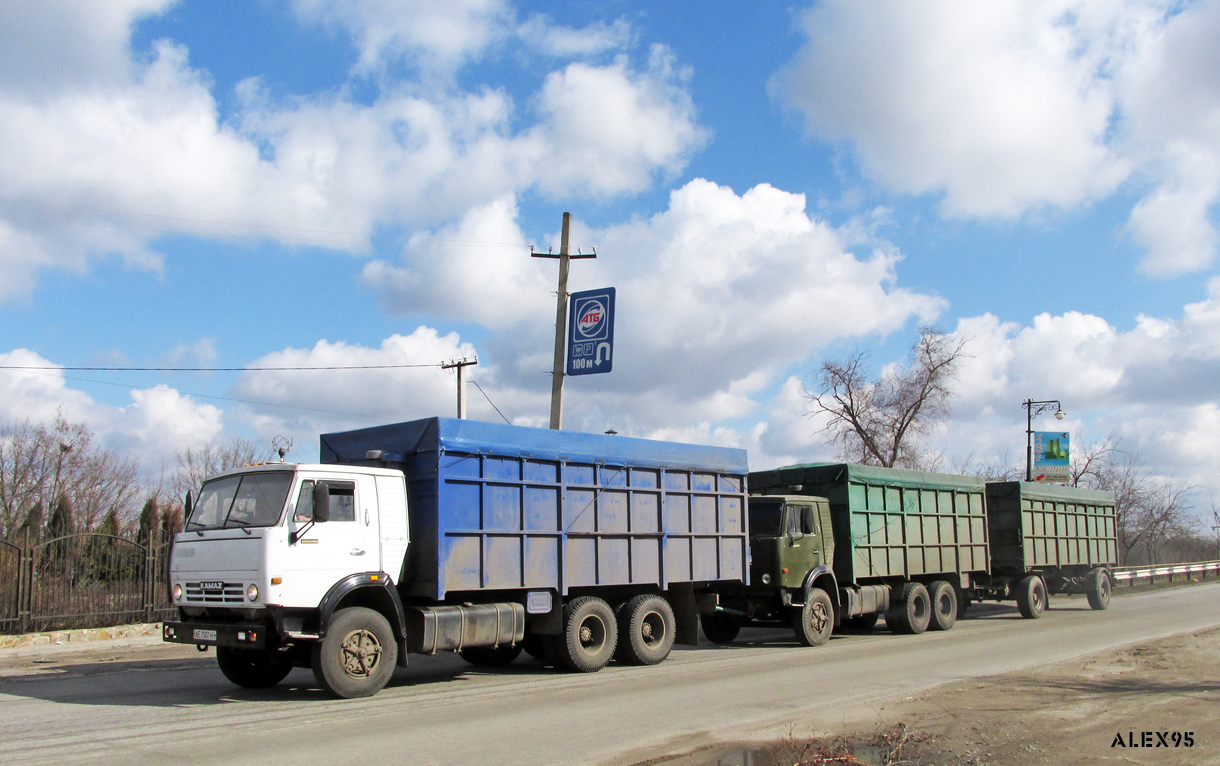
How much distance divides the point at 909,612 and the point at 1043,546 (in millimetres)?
6338

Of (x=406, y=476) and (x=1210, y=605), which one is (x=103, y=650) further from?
(x=1210, y=605)

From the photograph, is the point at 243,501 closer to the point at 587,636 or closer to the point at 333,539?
the point at 333,539

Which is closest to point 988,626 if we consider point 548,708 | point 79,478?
point 548,708

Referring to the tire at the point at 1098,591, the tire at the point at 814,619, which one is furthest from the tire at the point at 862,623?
the tire at the point at 1098,591

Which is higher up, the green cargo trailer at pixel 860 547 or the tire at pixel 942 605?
the green cargo trailer at pixel 860 547

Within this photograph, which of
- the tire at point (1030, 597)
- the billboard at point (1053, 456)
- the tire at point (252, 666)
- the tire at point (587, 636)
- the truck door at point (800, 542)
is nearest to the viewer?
the tire at point (252, 666)

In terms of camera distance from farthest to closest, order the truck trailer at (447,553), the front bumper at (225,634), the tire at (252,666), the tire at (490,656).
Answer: the tire at (490,656) → the tire at (252,666) → the truck trailer at (447,553) → the front bumper at (225,634)

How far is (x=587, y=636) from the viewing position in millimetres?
12469

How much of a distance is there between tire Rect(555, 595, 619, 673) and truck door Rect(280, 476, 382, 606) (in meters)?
2.92

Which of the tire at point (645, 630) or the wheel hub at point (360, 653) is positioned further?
the tire at point (645, 630)

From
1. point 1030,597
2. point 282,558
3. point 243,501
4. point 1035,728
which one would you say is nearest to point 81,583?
point 243,501

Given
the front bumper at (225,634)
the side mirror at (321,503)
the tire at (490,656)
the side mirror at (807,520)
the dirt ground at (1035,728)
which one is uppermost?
the side mirror at (321,503)

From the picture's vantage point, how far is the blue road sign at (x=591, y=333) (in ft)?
59.7

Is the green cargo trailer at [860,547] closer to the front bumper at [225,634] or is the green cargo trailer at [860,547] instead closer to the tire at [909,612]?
the tire at [909,612]
